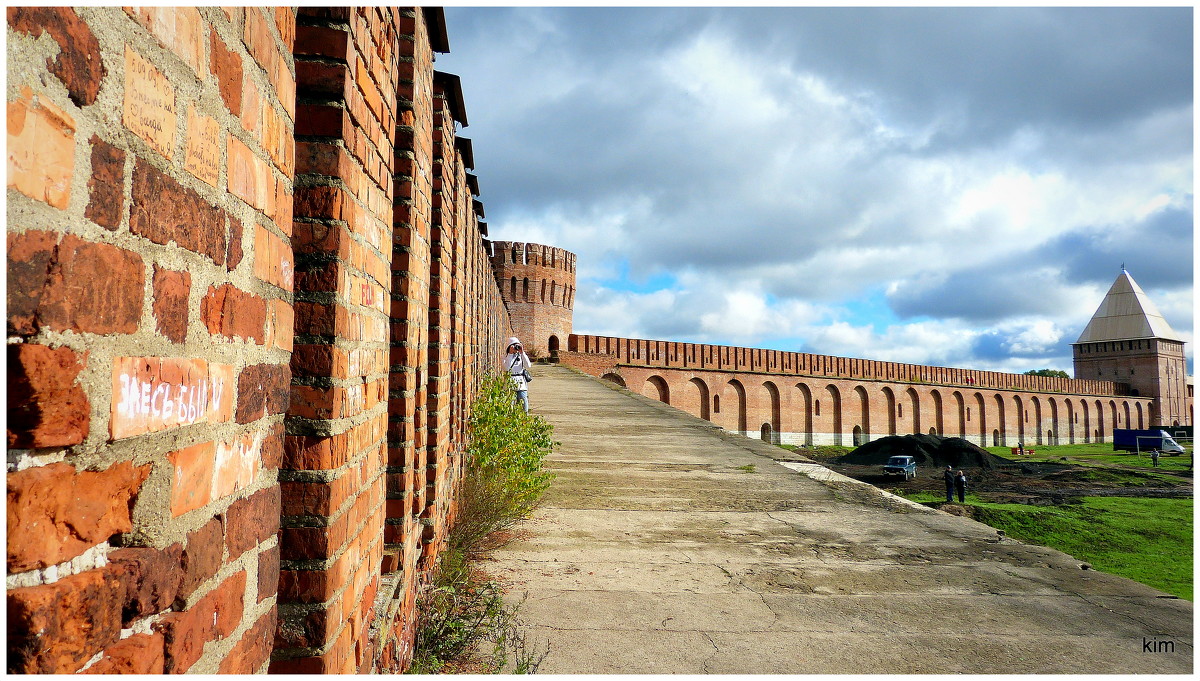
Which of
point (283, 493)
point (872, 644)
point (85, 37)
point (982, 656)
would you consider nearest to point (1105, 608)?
point (982, 656)

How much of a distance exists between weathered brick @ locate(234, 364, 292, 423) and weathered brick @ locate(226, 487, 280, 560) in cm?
13

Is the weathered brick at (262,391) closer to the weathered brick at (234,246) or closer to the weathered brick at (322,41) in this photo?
the weathered brick at (234,246)

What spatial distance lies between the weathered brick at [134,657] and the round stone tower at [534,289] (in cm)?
3350

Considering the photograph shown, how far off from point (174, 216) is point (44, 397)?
289 mm

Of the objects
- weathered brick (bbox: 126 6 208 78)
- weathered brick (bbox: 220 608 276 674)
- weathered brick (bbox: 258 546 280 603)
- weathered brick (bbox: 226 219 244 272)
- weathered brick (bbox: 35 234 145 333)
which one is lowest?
weathered brick (bbox: 220 608 276 674)

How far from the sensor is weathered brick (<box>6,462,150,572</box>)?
1.87ft

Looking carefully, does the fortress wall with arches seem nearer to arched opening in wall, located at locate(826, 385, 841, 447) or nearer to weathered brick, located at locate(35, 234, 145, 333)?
arched opening in wall, located at locate(826, 385, 841, 447)

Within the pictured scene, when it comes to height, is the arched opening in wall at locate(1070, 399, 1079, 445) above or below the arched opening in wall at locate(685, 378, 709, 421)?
below

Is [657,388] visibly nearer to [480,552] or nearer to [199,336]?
[480,552]

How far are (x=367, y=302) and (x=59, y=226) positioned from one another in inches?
37.5

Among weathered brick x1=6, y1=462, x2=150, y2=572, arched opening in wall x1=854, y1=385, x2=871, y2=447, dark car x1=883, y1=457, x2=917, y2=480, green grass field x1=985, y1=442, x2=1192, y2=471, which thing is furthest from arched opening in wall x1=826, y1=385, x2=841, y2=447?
weathered brick x1=6, y1=462, x2=150, y2=572

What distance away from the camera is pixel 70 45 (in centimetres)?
61

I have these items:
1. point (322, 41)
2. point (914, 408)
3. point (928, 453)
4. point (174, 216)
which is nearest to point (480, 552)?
point (322, 41)

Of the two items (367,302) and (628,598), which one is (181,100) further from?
(628,598)
